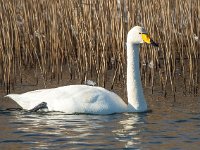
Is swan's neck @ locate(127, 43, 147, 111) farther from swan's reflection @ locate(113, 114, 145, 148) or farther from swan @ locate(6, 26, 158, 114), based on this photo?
swan's reflection @ locate(113, 114, 145, 148)

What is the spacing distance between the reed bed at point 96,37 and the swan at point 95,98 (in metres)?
1.18

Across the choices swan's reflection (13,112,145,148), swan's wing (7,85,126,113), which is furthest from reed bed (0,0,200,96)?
swan's reflection (13,112,145,148)

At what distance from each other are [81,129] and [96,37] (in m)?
4.53

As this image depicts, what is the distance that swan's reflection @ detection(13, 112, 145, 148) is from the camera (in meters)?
7.20

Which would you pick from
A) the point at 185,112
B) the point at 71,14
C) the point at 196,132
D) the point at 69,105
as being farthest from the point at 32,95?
the point at 71,14

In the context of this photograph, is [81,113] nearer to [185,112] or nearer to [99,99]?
[99,99]

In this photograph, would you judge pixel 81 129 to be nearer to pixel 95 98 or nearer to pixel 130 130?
pixel 130 130

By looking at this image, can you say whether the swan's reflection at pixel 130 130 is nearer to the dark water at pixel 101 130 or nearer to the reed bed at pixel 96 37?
the dark water at pixel 101 130

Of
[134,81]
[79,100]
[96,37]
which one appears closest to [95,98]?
[79,100]

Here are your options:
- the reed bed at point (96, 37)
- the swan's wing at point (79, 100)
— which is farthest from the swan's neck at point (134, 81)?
the reed bed at point (96, 37)

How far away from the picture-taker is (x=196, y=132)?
304 inches

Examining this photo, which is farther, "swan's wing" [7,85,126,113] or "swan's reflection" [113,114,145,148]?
"swan's wing" [7,85,126,113]

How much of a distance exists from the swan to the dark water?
131mm

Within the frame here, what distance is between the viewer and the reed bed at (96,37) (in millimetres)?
11062
